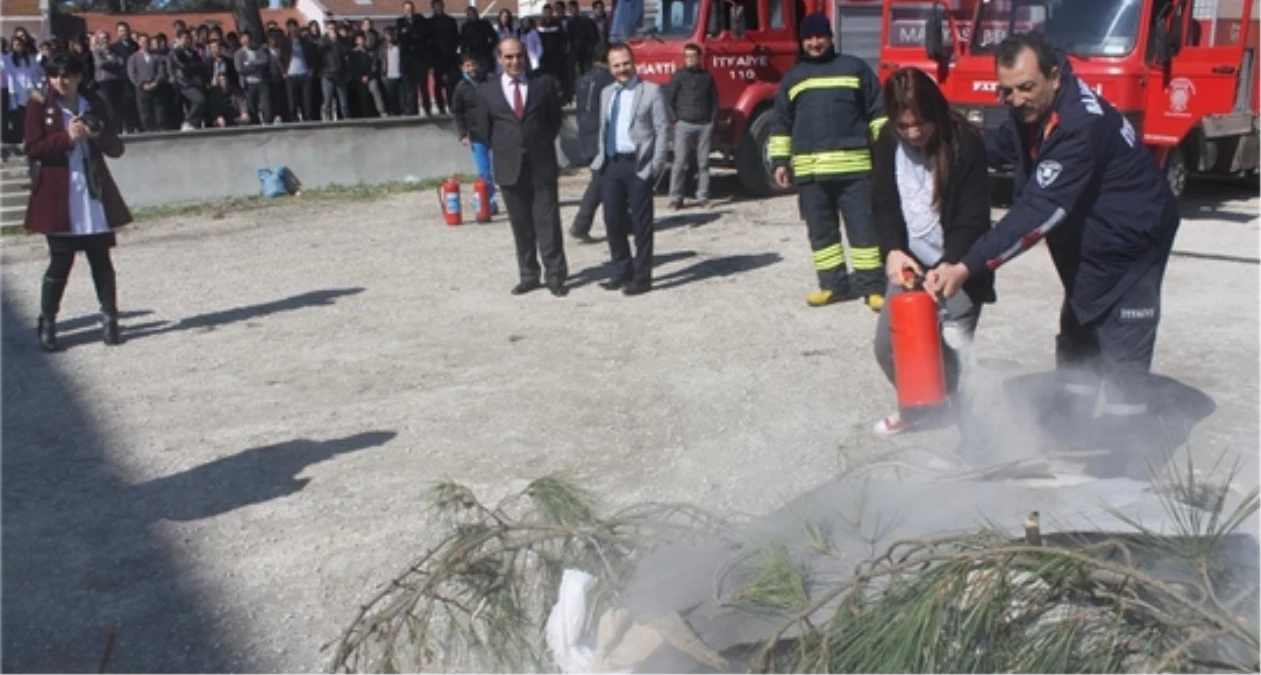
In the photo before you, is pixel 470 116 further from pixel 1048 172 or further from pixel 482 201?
pixel 1048 172

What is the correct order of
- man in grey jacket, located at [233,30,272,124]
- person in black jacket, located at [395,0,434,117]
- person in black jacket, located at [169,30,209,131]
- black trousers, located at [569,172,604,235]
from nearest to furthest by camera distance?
black trousers, located at [569,172,604,235], person in black jacket, located at [169,30,209,131], man in grey jacket, located at [233,30,272,124], person in black jacket, located at [395,0,434,117]

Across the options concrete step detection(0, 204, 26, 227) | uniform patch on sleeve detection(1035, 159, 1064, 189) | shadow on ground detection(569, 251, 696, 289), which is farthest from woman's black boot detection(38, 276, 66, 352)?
concrete step detection(0, 204, 26, 227)

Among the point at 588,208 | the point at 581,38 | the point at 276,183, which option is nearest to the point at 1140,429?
the point at 588,208

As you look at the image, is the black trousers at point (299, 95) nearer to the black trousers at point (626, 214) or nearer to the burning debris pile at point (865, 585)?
the black trousers at point (626, 214)

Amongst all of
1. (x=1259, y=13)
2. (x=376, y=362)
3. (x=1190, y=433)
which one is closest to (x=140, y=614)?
(x=376, y=362)

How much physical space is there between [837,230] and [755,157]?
5683 mm

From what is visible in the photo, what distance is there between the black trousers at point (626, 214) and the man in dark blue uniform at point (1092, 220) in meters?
4.51

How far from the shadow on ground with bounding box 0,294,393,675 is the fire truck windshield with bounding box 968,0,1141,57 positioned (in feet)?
25.6

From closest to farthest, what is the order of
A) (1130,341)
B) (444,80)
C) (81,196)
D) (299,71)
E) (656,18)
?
(1130,341)
(81,196)
(656,18)
(299,71)
(444,80)

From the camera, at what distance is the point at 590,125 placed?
30.4 feet

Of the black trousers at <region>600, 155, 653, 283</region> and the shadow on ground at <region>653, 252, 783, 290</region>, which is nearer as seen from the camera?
the black trousers at <region>600, 155, 653, 283</region>

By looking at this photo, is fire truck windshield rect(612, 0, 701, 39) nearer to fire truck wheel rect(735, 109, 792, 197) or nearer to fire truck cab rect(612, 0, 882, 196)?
fire truck cab rect(612, 0, 882, 196)

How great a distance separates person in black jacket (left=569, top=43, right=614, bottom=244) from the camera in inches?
362

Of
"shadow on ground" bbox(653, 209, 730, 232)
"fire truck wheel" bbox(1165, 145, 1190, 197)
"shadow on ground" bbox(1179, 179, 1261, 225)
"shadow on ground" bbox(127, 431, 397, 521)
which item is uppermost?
"fire truck wheel" bbox(1165, 145, 1190, 197)
